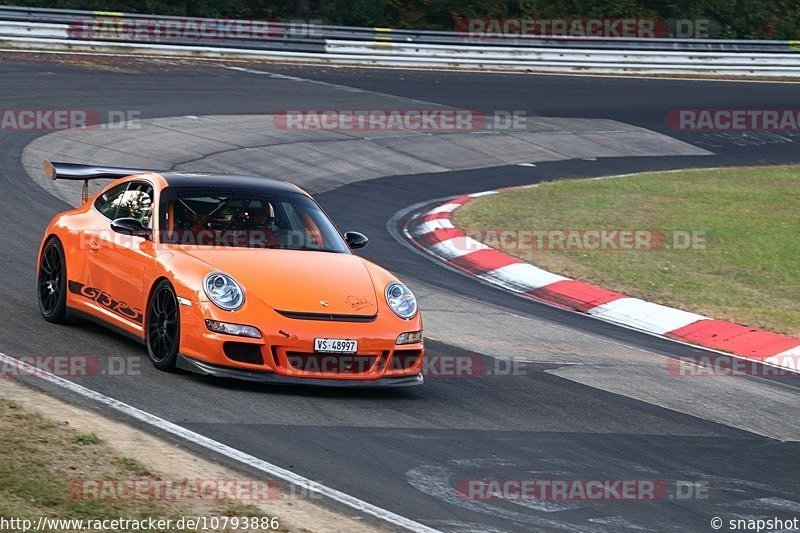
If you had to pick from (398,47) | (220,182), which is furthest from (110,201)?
(398,47)

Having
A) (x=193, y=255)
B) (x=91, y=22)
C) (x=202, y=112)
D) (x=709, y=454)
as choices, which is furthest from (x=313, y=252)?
(x=91, y=22)

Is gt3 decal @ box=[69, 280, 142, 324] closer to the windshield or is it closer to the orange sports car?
the orange sports car

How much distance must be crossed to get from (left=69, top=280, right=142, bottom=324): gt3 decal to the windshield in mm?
549

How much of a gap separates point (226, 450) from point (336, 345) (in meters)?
1.46

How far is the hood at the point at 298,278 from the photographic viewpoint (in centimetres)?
805

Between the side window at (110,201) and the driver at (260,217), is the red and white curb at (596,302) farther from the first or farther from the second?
the side window at (110,201)

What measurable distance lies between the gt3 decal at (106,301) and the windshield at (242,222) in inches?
21.6

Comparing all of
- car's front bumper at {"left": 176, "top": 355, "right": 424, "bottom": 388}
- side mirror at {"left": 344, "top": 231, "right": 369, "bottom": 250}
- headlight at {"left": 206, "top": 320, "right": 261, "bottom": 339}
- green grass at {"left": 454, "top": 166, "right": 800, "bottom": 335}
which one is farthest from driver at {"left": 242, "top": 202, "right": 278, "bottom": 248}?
green grass at {"left": 454, "top": 166, "right": 800, "bottom": 335}

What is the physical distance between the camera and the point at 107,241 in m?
9.17

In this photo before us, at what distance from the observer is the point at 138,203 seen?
9.30 m

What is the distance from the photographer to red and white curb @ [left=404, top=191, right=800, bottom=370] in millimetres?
11242

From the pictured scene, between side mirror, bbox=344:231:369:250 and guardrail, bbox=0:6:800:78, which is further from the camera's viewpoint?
guardrail, bbox=0:6:800:78

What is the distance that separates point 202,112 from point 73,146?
15.2ft

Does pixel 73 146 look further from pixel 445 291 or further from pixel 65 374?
pixel 65 374
